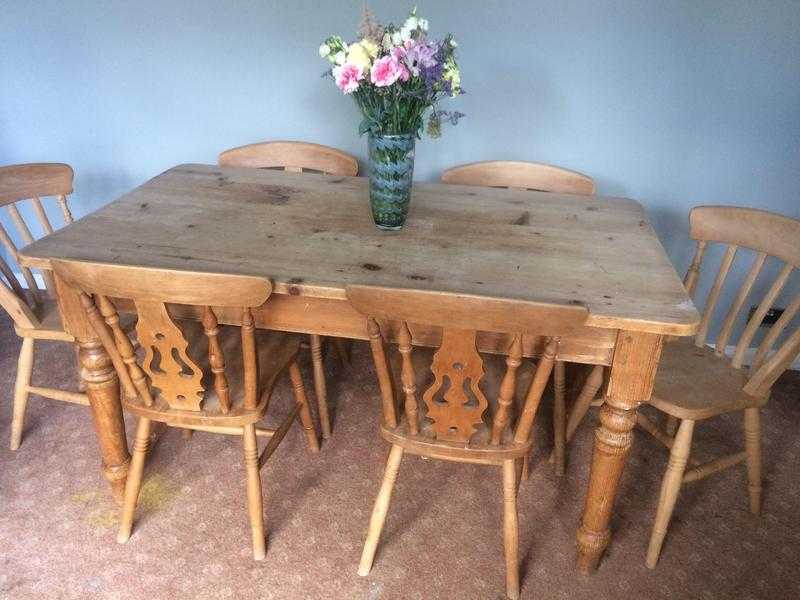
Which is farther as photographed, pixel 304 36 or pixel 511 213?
pixel 304 36

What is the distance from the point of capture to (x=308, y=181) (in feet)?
6.36

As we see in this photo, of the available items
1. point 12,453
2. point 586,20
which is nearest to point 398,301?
point 586,20

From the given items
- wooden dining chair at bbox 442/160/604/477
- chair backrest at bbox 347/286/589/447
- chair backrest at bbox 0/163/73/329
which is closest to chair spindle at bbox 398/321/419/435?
chair backrest at bbox 347/286/589/447

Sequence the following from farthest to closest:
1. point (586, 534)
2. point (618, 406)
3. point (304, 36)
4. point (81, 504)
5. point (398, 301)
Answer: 1. point (304, 36)
2. point (81, 504)
3. point (586, 534)
4. point (618, 406)
5. point (398, 301)

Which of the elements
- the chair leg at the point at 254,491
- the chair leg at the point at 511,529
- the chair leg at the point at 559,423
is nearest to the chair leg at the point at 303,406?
the chair leg at the point at 254,491

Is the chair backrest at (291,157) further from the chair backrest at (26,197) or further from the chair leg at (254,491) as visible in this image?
the chair leg at (254,491)

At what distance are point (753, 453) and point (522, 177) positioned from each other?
1074 millimetres

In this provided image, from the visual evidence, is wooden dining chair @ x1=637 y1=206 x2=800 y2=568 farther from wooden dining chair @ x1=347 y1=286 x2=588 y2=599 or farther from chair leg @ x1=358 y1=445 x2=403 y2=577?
chair leg @ x1=358 y1=445 x2=403 y2=577

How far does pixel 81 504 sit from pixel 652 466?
5.71ft

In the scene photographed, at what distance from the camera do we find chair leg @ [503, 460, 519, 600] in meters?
1.42

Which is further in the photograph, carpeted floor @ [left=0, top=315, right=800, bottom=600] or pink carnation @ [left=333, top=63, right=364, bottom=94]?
carpeted floor @ [left=0, top=315, right=800, bottom=600]

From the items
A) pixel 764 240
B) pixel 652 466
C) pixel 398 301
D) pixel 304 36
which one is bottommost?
Result: pixel 652 466

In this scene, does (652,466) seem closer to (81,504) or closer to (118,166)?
(81,504)

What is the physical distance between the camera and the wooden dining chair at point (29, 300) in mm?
1789
